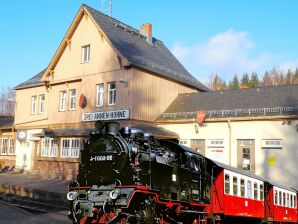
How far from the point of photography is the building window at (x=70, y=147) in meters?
27.1

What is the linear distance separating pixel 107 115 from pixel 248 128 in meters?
9.29

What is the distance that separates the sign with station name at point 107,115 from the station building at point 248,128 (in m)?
3.10

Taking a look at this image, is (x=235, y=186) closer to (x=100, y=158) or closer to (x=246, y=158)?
(x=100, y=158)

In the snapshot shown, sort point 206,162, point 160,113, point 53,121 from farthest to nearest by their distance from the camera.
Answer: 1. point 53,121
2. point 160,113
3. point 206,162

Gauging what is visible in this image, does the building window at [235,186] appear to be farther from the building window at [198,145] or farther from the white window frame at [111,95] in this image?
the white window frame at [111,95]

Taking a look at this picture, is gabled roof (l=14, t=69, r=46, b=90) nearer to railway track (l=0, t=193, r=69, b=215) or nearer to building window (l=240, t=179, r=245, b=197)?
railway track (l=0, t=193, r=69, b=215)

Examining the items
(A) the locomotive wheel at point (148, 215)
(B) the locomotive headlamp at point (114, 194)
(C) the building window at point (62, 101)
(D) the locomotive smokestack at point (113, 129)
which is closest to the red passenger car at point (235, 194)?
(A) the locomotive wheel at point (148, 215)

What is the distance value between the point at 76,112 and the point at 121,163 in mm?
18963

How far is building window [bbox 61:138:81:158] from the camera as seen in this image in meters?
27.1

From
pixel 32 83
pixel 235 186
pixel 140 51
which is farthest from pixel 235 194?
pixel 32 83

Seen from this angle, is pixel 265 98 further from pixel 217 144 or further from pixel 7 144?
pixel 7 144

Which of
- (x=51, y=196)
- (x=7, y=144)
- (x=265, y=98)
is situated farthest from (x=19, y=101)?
(x=265, y=98)

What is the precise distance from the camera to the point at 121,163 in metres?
10.4

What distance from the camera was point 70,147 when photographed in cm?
2758
